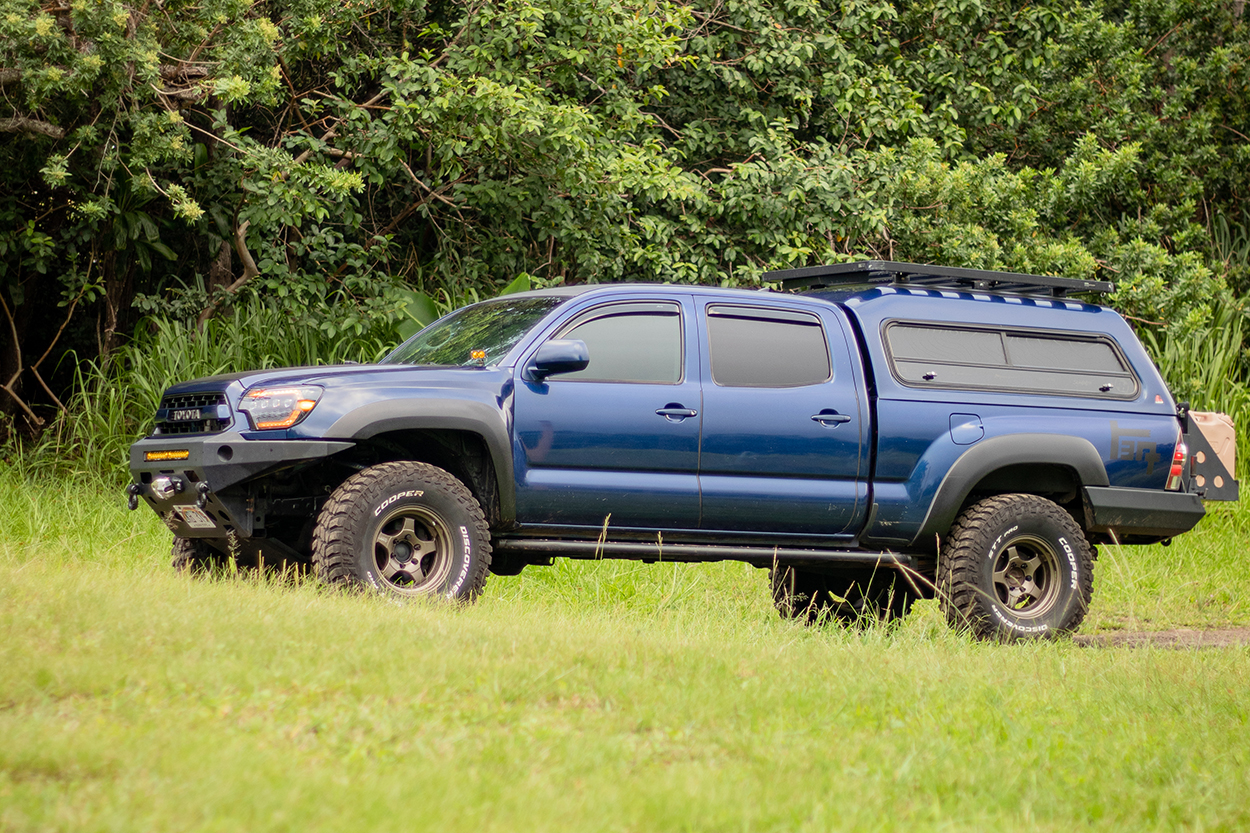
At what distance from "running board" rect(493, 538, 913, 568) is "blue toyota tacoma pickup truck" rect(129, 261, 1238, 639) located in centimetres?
2

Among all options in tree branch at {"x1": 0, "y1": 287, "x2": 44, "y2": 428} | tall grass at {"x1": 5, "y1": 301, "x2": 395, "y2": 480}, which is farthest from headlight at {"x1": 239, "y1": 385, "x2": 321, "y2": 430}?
tree branch at {"x1": 0, "y1": 287, "x2": 44, "y2": 428}

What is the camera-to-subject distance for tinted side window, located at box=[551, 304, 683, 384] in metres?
7.14

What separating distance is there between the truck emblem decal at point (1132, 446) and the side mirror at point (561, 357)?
135 inches

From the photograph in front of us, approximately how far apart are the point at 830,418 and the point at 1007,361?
1412mm

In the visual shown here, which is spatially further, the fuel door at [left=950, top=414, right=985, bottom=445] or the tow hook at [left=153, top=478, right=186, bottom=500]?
the fuel door at [left=950, top=414, right=985, bottom=445]

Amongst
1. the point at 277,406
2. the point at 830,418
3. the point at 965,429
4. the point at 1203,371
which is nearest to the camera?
the point at 277,406

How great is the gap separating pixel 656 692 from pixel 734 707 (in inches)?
11.7

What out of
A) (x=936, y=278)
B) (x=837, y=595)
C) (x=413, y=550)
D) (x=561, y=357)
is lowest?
(x=837, y=595)

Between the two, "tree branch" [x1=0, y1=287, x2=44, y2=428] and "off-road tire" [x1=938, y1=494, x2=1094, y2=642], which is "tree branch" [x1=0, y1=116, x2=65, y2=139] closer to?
"tree branch" [x1=0, y1=287, x2=44, y2=428]

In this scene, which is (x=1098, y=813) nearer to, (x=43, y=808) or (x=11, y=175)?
(x=43, y=808)

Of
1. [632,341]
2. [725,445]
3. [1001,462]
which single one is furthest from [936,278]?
[632,341]

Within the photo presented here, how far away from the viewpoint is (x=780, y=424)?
24.0ft

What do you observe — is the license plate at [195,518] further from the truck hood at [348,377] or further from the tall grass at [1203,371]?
the tall grass at [1203,371]

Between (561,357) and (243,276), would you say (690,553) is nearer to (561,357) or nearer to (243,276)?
(561,357)
